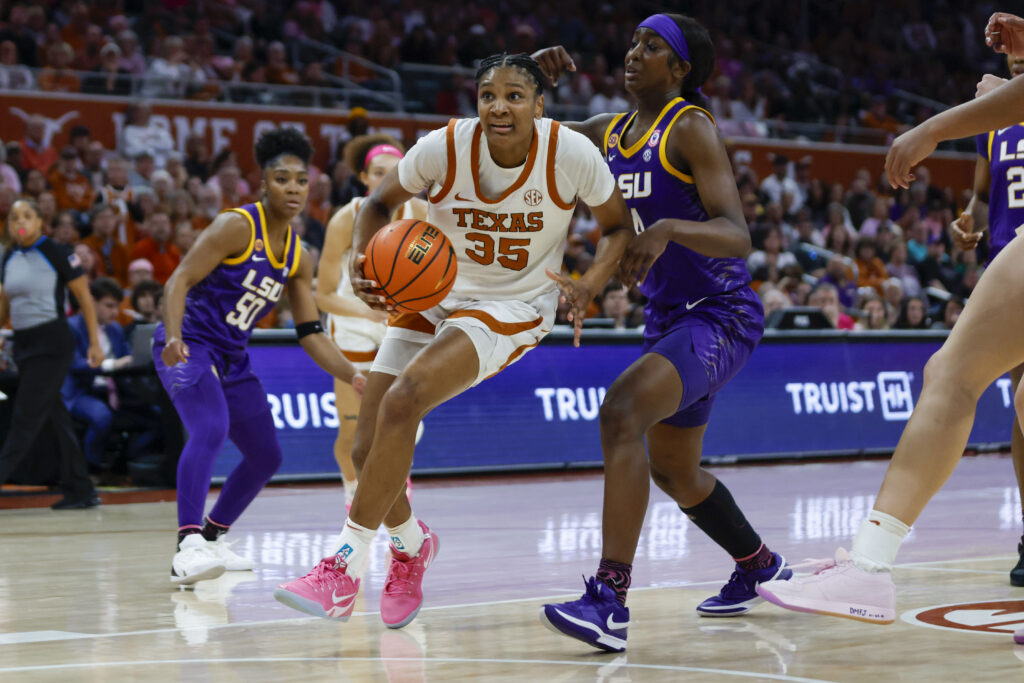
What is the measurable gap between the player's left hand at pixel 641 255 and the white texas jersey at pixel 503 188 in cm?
41

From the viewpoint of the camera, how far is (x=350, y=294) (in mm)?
8086

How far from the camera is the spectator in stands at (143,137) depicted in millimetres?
15188

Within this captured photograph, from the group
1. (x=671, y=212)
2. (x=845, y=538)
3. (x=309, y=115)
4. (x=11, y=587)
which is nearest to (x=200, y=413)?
(x=11, y=587)

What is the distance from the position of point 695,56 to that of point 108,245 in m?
9.34

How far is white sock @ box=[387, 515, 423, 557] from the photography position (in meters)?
5.24

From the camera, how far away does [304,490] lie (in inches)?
421

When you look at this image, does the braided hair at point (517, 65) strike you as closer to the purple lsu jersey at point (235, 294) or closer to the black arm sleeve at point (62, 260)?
the purple lsu jersey at point (235, 294)

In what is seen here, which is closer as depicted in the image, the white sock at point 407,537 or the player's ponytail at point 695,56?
the white sock at point 407,537

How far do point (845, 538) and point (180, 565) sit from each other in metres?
3.69

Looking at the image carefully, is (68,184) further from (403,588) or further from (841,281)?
(403,588)

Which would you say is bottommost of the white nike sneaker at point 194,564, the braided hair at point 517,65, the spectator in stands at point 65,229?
the white nike sneaker at point 194,564

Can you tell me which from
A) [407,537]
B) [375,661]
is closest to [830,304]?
[407,537]

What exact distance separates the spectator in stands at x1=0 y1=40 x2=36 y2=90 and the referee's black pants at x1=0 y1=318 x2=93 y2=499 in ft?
20.7

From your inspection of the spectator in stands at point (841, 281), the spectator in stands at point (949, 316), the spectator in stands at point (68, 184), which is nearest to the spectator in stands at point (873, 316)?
the spectator in stands at point (949, 316)
